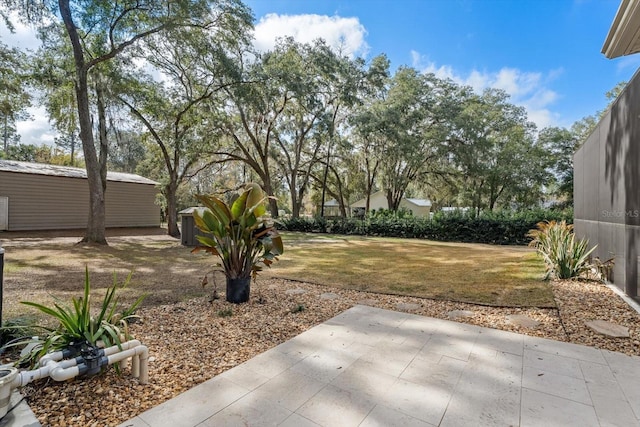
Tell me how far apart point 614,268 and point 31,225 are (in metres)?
17.8

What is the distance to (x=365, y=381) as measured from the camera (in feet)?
6.56

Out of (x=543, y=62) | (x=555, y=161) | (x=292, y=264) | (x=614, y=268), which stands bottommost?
(x=292, y=264)

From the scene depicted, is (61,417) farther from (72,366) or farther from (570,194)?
(570,194)

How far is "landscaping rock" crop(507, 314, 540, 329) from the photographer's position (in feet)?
9.99

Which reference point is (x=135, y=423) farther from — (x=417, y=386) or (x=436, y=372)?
(x=436, y=372)

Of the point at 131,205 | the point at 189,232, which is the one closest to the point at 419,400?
the point at 189,232

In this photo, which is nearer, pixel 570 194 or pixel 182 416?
pixel 182 416

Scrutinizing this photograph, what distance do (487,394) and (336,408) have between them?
94 cm

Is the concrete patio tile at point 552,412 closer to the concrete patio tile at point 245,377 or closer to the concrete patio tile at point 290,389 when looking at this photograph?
the concrete patio tile at point 290,389

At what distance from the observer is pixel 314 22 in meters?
12.7

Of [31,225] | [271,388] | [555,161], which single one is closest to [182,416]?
[271,388]

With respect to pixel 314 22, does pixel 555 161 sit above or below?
below

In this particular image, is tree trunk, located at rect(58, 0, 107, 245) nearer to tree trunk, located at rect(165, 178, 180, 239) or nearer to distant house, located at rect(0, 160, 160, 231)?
tree trunk, located at rect(165, 178, 180, 239)

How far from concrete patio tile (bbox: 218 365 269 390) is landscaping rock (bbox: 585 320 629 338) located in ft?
9.99
